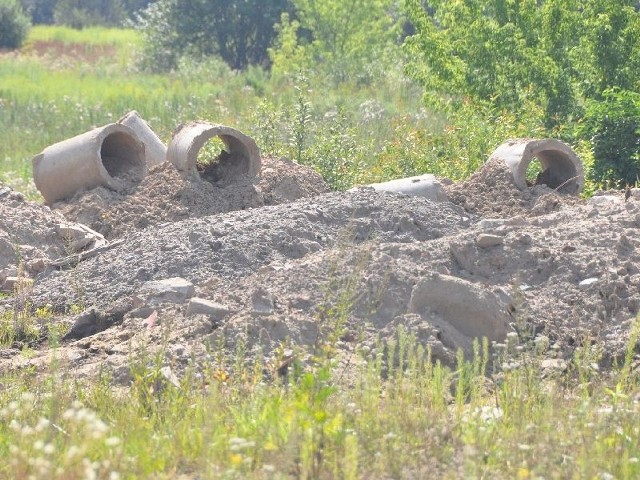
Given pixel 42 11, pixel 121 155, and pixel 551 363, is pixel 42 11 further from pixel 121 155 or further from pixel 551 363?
pixel 551 363

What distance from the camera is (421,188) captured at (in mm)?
→ 10055

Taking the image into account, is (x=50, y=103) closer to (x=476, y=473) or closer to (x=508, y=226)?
(x=508, y=226)

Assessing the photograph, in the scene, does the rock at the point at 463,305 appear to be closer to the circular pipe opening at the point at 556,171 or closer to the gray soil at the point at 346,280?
the gray soil at the point at 346,280

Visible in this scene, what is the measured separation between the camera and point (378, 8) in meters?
35.6

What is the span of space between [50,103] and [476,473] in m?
21.1

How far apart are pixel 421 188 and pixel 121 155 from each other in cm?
373

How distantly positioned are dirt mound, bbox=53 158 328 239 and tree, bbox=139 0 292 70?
95.5 ft

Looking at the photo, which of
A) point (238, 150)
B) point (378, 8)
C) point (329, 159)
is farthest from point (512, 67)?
point (378, 8)

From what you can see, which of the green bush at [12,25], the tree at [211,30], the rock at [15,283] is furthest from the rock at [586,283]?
the green bush at [12,25]

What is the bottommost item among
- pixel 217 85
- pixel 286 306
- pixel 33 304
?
pixel 217 85

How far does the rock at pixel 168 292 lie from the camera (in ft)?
23.9

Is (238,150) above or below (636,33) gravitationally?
below

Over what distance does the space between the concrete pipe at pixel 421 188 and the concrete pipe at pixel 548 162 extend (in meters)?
0.77

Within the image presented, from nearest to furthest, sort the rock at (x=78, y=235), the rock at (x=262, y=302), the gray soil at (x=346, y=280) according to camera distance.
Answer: the gray soil at (x=346, y=280), the rock at (x=262, y=302), the rock at (x=78, y=235)
